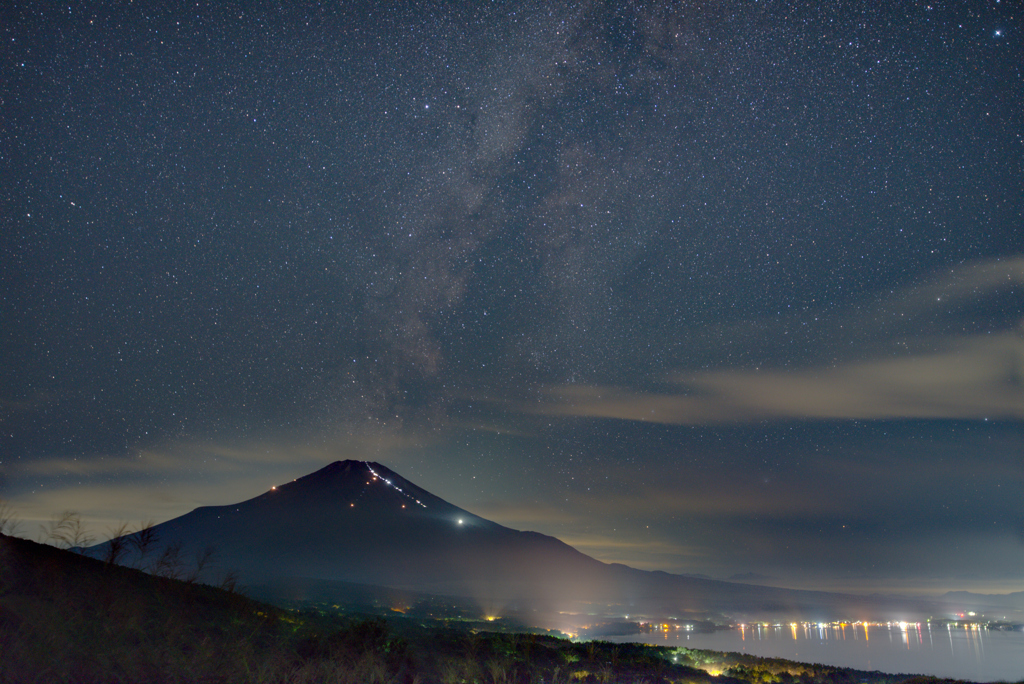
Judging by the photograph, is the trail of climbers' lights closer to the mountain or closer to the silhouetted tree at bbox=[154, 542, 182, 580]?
the mountain

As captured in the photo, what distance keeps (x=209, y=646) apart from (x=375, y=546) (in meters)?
160

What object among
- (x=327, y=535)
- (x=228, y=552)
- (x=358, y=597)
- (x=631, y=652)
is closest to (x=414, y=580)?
(x=327, y=535)

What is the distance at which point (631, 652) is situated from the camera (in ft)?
55.1

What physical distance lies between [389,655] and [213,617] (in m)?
3.43

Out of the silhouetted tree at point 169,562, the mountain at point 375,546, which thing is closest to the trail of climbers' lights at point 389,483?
the mountain at point 375,546

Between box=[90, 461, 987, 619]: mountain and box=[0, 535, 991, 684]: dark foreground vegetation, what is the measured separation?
380 feet

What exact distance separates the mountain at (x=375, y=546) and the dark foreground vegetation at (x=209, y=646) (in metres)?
116

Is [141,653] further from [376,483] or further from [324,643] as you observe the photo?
[376,483]

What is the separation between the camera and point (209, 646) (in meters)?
9.66

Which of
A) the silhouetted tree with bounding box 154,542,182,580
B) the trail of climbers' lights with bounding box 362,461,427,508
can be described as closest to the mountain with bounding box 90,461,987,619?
the trail of climbers' lights with bounding box 362,461,427,508

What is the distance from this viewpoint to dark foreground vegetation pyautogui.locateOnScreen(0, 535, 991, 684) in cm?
761

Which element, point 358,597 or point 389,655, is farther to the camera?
point 358,597

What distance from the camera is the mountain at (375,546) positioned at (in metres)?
143

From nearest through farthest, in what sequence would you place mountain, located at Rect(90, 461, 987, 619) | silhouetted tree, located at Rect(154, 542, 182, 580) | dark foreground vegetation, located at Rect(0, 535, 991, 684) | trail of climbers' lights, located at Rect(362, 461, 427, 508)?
dark foreground vegetation, located at Rect(0, 535, 991, 684), silhouetted tree, located at Rect(154, 542, 182, 580), mountain, located at Rect(90, 461, 987, 619), trail of climbers' lights, located at Rect(362, 461, 427, 508)
